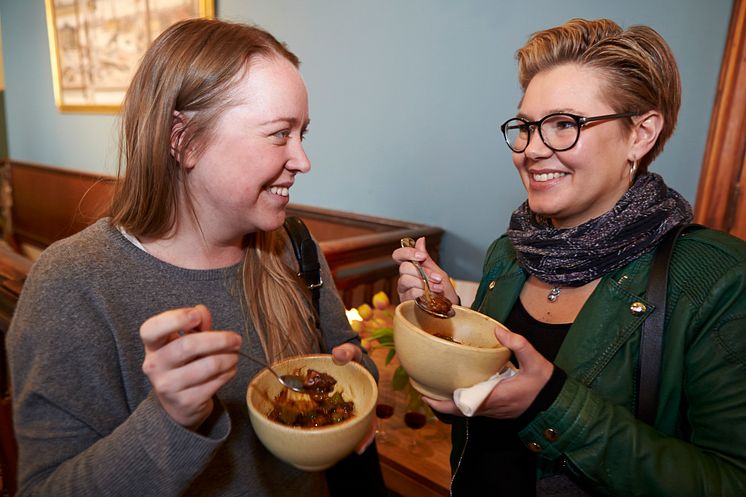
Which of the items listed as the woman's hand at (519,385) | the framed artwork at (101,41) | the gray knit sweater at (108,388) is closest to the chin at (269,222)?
the gray knit sweater at (108,388)

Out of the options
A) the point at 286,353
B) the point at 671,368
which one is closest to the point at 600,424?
the point at 671,368

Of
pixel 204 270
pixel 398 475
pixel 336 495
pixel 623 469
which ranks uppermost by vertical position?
pixel 204 270

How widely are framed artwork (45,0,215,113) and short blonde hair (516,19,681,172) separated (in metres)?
3.31

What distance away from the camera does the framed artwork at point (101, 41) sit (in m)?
3.94

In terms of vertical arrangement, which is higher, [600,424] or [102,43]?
[102,43]

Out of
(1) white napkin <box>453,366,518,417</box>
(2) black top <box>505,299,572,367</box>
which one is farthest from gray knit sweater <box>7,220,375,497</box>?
(2) black top <box>505,299,572,367</box>

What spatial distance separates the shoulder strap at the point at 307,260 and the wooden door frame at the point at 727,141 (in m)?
1.59

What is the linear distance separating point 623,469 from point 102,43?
5.38 meters

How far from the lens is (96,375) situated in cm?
78

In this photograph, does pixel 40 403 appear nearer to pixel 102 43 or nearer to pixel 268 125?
pixel 268 125

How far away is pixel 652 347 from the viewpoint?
0.92 metres

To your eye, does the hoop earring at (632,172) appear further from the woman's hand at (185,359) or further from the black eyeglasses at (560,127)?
the woman's hand at (185,359)

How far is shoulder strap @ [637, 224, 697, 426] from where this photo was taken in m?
0.91

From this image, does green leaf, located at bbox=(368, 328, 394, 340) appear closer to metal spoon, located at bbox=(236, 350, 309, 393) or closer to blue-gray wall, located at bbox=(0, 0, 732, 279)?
metal spoon, located at bbox=(236, 350, 309, 393)
